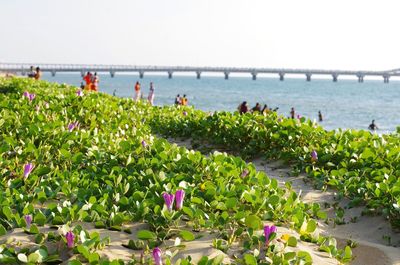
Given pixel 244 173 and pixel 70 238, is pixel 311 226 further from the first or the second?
pixel 70 238

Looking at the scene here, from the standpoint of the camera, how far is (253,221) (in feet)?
13.8

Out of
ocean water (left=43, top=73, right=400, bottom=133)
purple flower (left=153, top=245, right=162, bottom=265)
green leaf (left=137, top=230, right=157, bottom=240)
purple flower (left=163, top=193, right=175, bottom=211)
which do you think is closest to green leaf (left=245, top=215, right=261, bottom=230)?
purple flower (left=163, top=193, right=175, bottom=211)

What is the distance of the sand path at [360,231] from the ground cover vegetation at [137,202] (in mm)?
239

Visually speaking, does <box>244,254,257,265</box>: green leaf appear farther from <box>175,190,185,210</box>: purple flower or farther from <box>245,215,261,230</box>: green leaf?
<box>175,190,185,210</box>: purple flower

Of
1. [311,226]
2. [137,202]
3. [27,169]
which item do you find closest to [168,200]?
[137,202]

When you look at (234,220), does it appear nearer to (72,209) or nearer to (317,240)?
(317,240)

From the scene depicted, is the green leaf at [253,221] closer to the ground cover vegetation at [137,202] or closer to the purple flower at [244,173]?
the ground cover vegetation at [137,202]

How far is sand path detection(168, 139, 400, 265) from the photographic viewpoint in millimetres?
4656

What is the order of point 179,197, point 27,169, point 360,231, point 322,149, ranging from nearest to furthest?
point 179,197 → point 27,169 → point 360,231 → point 322,149

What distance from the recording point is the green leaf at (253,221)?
4.19m

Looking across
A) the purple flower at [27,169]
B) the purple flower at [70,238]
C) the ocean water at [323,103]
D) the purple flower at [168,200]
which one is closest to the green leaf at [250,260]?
the purple flower at [168,200]

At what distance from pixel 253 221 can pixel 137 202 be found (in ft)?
3.59

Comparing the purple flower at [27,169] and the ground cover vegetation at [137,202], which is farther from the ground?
the purple flower at [27,169]

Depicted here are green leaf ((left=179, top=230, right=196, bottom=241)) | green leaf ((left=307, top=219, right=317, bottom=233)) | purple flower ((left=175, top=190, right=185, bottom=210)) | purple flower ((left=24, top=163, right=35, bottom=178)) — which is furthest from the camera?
purple flower ((left=24, top=163, right=35, bottom=178))
